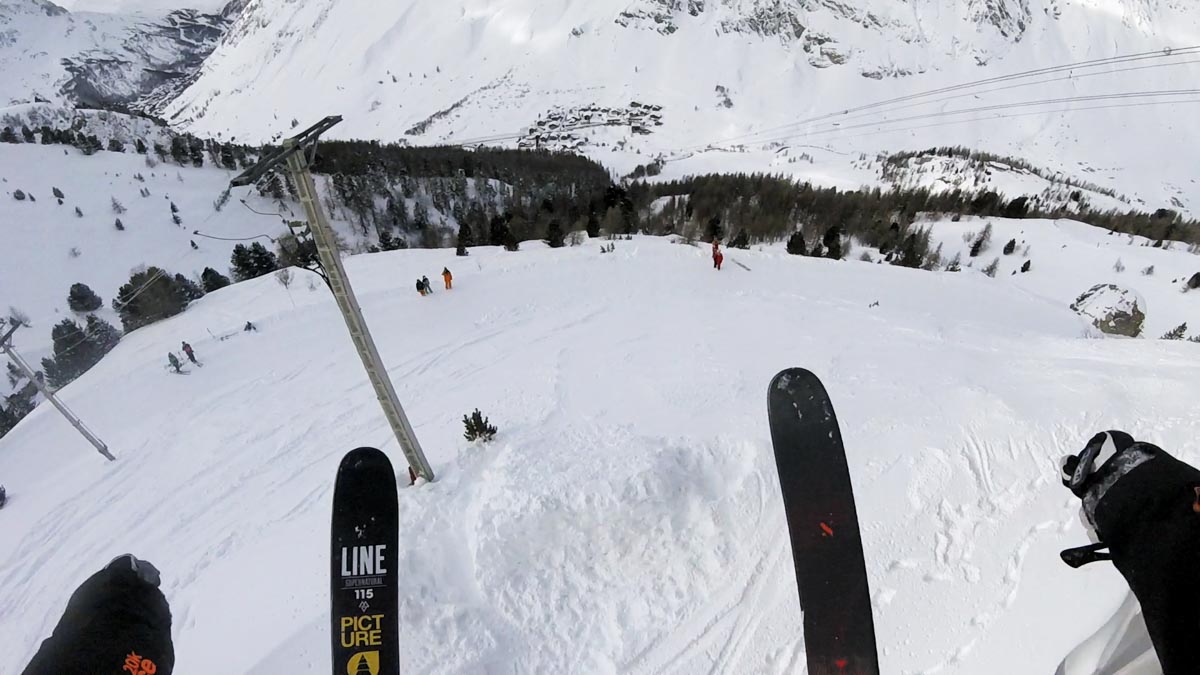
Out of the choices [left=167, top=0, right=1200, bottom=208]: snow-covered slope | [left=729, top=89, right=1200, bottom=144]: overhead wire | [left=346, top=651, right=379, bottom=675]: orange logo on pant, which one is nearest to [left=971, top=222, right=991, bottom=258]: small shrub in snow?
[left=167, top=0, right=1200, bottom=208]: snow-covered slope

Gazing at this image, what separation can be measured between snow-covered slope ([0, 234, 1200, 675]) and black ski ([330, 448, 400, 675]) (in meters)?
1.15

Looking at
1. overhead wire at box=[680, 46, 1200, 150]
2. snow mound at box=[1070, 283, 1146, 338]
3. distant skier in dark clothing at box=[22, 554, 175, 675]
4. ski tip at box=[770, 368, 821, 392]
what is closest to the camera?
distant skier in dark clothing at box=[22, 554, 175, 675]

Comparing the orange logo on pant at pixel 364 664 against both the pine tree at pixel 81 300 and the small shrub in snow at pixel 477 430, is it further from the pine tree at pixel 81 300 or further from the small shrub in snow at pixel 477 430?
the pine tree at pixel 81 300

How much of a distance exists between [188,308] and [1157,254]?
105 ft

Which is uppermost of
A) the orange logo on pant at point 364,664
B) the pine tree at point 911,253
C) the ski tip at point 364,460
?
the ski tip at point 364,460

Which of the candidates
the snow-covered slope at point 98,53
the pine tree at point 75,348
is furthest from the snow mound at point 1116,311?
the snow-covered slope at point 98,53

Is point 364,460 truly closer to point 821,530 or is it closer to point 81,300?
point 821,530

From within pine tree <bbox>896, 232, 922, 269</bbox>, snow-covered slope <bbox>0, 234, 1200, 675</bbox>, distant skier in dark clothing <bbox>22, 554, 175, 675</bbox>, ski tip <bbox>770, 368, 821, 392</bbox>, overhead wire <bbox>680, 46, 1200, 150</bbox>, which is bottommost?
pine tree <bbox>896, 232, 922, 269</bbox>

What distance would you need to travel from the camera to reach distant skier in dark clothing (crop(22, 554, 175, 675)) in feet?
5.45

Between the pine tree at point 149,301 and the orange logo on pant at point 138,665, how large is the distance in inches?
654

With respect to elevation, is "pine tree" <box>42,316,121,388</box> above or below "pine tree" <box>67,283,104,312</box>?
below

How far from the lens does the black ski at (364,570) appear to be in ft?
11.4

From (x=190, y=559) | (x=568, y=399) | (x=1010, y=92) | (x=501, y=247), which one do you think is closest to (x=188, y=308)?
(x=501, y=247)

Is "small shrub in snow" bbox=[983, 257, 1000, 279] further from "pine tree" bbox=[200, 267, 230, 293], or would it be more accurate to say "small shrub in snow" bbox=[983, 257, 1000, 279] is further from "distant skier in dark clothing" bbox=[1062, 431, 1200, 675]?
"pine tree" bbox=[200, 267, 230, 293]
